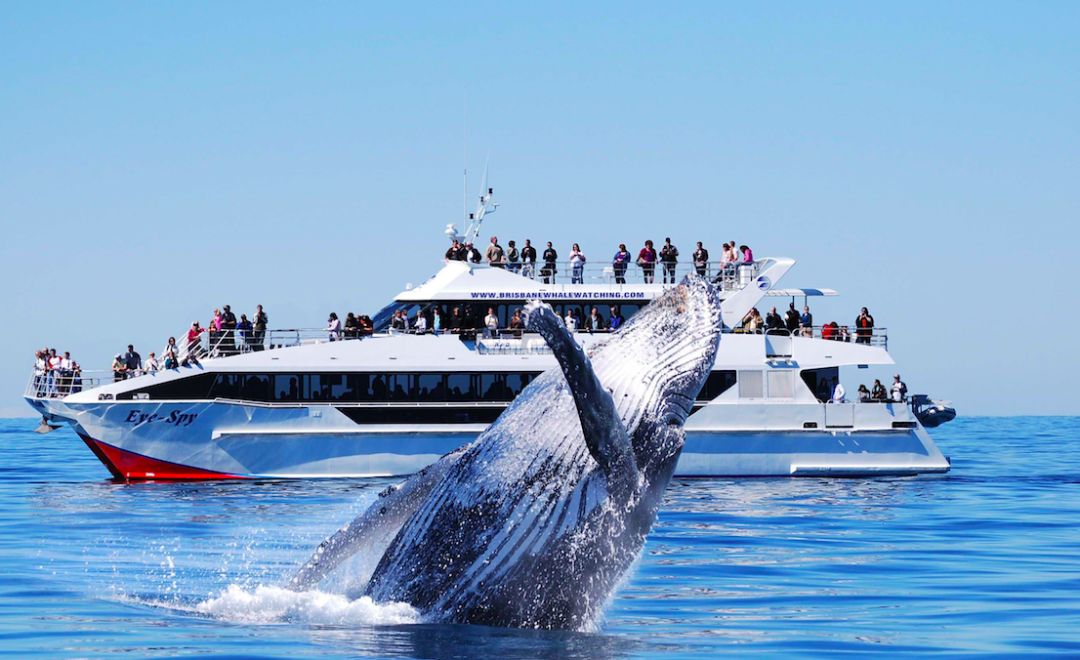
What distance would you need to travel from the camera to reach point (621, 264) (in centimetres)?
3250

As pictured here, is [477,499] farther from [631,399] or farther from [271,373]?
[271,373]

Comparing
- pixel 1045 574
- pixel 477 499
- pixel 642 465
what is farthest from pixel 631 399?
pixel 1045 574

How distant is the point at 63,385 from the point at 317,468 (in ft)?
20.5

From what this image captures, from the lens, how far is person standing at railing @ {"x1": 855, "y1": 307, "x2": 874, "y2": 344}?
32.1 metres

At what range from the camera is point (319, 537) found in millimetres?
18125

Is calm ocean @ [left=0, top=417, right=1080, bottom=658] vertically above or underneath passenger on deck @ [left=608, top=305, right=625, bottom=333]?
underneath

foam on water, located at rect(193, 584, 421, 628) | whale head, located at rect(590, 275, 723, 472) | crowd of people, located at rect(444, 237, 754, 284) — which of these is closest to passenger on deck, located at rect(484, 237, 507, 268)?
crowd of people, located at rect(444, 237, 754, 284)

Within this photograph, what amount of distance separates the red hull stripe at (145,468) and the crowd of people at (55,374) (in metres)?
1.68

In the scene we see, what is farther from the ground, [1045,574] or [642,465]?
[642,465]

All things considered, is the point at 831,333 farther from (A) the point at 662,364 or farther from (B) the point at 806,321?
(A) the point at 662,364

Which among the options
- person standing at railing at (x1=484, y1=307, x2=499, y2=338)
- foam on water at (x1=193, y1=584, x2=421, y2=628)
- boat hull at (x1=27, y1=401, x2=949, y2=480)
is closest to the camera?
foam on water at (x1=193, y1=584, x2=421, y2=628)

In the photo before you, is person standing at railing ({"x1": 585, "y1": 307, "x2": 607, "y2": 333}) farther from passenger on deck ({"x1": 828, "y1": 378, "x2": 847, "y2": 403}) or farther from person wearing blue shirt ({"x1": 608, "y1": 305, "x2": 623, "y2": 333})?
passenger on deck ({"x1": 828, "y1": 378, "x2": 847, "y2": 403})

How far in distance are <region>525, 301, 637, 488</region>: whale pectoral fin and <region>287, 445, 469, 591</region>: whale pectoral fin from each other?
1045mm

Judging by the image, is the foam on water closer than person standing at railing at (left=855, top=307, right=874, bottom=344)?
Yes
